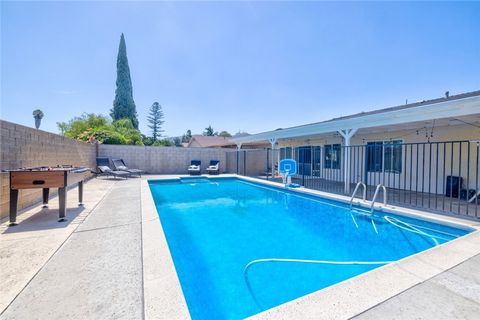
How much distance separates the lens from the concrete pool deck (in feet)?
6.18

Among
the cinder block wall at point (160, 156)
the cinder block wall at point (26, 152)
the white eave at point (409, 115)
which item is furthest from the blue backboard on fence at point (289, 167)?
the cinder block wall at point (26, 152)

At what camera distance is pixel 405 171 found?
8188mm

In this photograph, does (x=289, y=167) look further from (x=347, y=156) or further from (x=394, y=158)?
(x=394, y=158)

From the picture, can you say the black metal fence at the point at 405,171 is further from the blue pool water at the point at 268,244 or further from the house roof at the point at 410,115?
the blue pool water at the point at 268,244

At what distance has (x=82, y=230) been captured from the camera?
380cm

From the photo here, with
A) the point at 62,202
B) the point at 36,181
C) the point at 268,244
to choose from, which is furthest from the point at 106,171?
the point at 268,244

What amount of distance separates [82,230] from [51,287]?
183 cm

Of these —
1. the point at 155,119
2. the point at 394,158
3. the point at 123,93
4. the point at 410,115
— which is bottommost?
the point at 394,158

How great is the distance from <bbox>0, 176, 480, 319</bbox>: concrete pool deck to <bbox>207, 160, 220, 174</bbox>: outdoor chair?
39.3ft

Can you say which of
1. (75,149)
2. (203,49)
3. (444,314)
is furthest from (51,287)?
(203,49)

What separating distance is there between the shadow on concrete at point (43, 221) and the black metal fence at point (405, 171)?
792 centimetres

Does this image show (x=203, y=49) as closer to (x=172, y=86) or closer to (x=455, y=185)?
(x=172, y=86)

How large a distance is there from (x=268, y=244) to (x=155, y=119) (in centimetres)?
4514

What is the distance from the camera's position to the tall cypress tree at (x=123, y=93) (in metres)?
32.5
